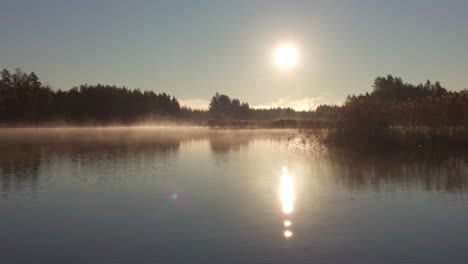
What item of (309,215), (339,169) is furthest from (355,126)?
(309,215)

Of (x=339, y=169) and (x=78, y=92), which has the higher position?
(x=78, y=92)

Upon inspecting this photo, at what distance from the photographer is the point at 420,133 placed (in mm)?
30656

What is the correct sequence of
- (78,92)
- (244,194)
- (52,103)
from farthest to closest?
(78,92)
(52,103)
(244,194)

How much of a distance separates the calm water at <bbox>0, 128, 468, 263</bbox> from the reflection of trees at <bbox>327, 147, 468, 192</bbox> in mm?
83

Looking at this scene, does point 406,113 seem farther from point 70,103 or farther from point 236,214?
point 70,103

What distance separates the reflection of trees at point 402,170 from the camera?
1661 centimetres

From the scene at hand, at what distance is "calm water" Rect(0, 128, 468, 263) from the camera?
859 centimetres

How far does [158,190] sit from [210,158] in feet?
39.6

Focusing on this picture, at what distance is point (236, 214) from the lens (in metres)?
12.0

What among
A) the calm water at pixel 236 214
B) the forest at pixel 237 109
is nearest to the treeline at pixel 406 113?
the forest at pixel 237 109

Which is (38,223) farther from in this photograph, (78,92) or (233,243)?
(78,92)

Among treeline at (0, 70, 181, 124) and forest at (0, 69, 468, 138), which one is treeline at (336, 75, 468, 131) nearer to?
forest at (0, 69, 468, 138)

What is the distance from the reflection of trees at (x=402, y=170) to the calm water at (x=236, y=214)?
0.08 meters

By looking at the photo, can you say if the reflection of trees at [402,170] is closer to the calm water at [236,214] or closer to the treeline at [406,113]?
the calm water at [236,214]
